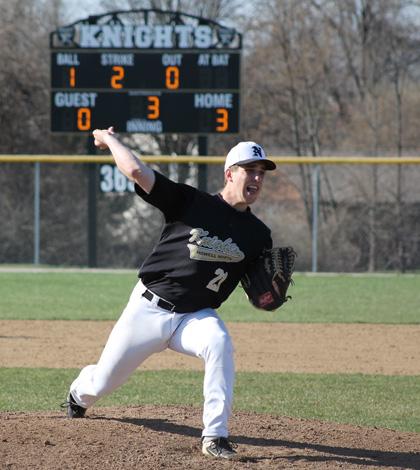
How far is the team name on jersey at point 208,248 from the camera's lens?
4.88 m

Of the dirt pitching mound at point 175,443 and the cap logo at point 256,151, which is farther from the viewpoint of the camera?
the cap logo at point 256,151

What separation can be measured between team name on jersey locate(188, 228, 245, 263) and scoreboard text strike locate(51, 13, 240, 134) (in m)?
11.5

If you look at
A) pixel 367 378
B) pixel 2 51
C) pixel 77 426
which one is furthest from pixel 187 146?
pixel 77 426

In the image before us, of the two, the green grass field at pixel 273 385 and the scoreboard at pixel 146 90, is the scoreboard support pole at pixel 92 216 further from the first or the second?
the green grass field at pixel 273 385

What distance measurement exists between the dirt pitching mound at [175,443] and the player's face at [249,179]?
1.25m

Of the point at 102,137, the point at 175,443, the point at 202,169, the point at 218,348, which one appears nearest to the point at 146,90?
the point at 202,169

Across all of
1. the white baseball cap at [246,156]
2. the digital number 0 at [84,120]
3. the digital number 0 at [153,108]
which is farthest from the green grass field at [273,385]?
the digital number 0 at [153,108]

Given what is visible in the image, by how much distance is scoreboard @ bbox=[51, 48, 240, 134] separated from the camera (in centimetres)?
1622

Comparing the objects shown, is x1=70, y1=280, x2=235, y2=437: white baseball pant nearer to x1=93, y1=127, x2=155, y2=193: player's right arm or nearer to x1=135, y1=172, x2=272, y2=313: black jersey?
x1=135, y1=172, x2=272, y2=313: black jersey

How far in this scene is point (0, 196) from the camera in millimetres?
18750

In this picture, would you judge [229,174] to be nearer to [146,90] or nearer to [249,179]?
[249,179]

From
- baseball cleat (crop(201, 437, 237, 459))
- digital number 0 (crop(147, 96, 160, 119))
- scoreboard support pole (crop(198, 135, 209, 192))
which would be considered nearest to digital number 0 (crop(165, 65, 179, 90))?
digital number 0 (crop(147, 96, 160, 119))

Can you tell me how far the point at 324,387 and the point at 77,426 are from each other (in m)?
2.60

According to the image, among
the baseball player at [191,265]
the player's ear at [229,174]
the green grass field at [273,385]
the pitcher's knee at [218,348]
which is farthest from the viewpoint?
the green grass field at [273,385]
